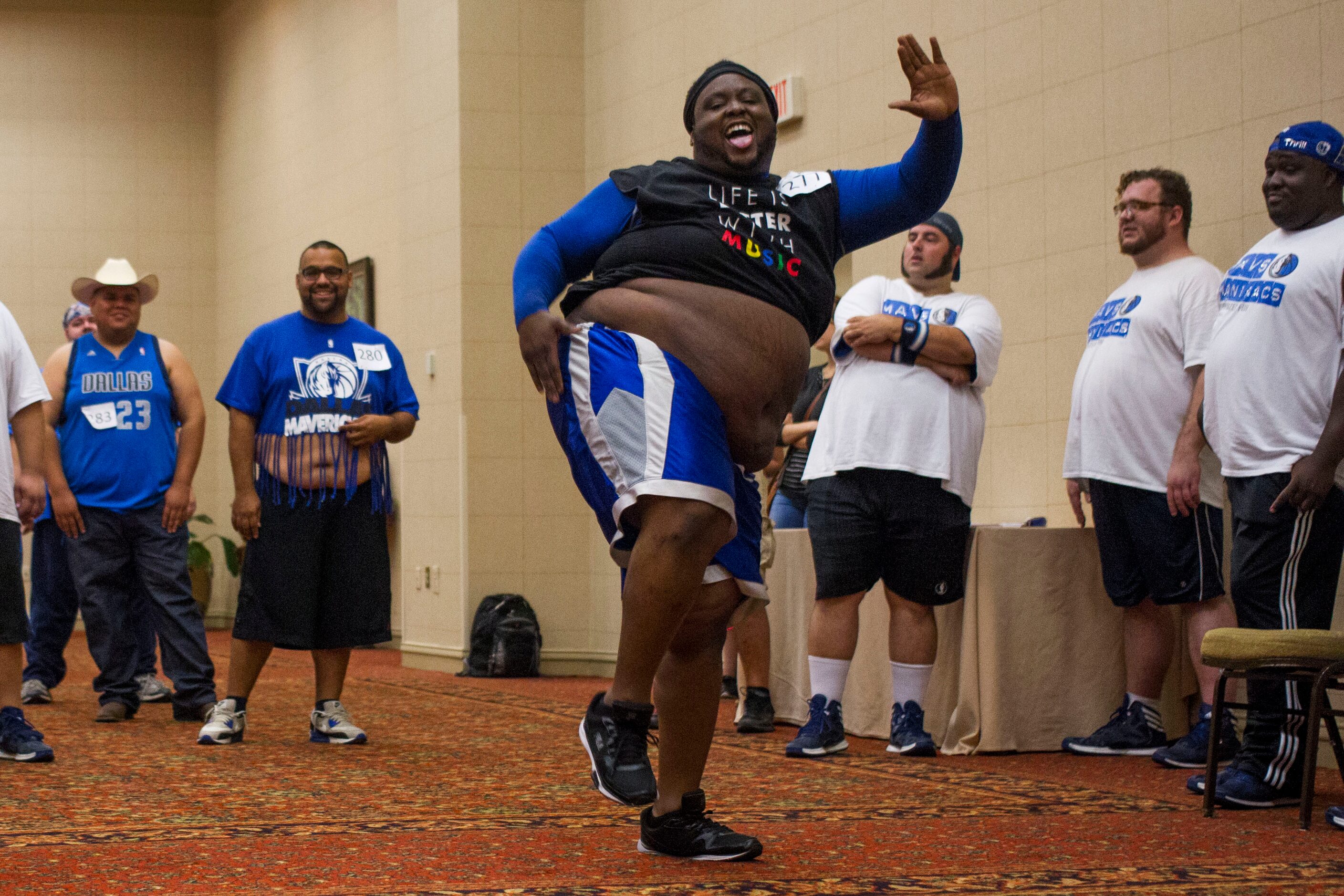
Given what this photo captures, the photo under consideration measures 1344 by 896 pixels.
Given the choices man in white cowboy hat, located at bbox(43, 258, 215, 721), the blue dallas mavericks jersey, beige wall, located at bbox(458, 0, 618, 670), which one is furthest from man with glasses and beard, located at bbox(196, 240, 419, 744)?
beige wall, located at bbox(458, 0, 618, 670)

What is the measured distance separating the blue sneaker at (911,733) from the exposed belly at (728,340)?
2085mm

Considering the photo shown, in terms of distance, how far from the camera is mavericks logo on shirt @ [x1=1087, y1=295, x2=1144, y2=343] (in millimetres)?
4785

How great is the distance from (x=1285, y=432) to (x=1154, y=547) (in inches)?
37.1

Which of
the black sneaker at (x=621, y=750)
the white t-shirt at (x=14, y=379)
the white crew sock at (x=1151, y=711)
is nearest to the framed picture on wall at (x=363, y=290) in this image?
the white t-shirt at (x=14, y=379)

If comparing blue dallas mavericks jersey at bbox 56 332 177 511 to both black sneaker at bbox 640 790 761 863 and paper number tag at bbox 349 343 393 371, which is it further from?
black sneaker at bbox 640 790 761 863

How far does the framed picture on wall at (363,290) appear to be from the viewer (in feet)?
36.1

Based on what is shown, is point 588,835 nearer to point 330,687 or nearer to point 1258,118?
point 330,687

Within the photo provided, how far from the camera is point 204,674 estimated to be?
225 inches

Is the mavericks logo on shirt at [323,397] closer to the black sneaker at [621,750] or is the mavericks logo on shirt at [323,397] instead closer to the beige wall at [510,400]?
the black sneaker at [621,750]

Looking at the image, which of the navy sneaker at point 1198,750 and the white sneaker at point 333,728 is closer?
the navy sneaker at point 1198,750

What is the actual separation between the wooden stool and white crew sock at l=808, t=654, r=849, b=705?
140 centimetres

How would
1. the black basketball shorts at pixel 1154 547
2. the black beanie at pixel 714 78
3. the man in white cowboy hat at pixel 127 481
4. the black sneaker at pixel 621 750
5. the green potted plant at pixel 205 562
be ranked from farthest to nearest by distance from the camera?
the green potted plant at pixel 205 562 < the man in white cowboy hat at pixel 127 481 < the black basketball shorts at pixel 1154 547 < the black beanie at pixel 714 78 < the black sneaker at pixel 621 750

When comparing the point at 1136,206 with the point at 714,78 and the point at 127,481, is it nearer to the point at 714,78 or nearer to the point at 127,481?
the point at 714,78

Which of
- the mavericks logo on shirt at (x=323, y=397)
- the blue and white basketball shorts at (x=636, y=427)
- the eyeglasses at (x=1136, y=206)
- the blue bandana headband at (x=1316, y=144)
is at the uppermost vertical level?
the eyeglasses at (x=1136, y=206)
